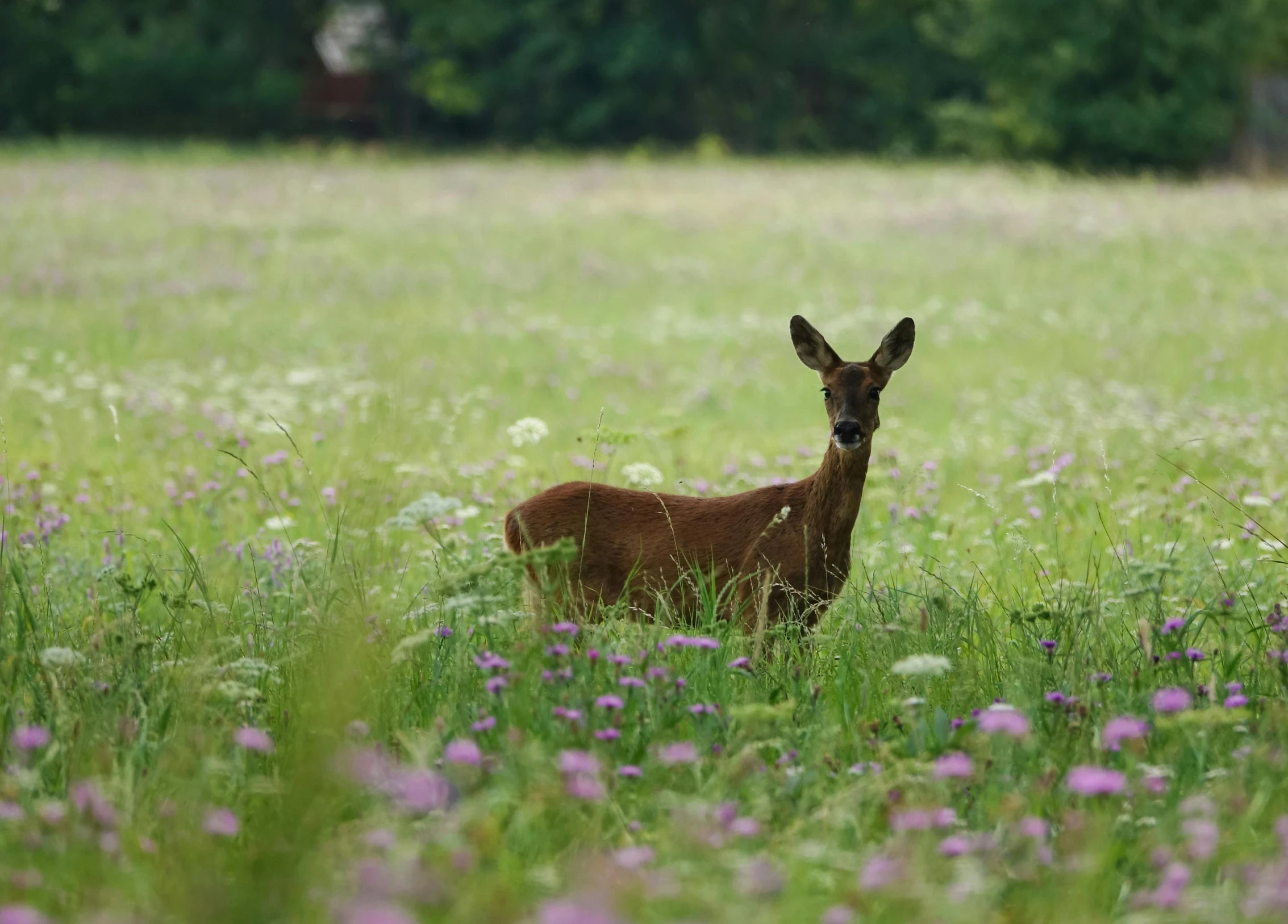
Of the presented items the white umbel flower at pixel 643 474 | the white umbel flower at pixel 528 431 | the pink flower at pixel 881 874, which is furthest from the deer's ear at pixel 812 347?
the pink flower at pixel 881 874

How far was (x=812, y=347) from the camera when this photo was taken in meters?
4.29

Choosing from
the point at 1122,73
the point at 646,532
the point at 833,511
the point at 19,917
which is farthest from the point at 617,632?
the point at 1122,73

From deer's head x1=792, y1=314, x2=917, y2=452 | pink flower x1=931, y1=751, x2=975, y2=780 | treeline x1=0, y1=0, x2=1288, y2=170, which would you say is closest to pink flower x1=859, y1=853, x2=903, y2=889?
pink flower x1=931, y1=751, x2=975, y2=780

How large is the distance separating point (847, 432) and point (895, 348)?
1.41 feet

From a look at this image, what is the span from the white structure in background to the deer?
49.6 m

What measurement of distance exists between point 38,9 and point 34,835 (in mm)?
48919

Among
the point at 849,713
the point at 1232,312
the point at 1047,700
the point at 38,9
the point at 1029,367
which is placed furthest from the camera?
the point at 38,9

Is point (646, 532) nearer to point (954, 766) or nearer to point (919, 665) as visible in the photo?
point (919, 665)

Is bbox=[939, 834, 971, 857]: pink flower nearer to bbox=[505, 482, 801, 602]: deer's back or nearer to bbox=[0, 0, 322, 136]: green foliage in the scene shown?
bbox=[505, 482, 801, 602]: deer's back

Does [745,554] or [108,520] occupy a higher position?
[745,554]

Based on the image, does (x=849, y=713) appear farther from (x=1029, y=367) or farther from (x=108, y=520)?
(x=1029, y=367)

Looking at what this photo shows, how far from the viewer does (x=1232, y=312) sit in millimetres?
13164

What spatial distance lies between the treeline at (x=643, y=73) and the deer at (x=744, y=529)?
36.4 metres

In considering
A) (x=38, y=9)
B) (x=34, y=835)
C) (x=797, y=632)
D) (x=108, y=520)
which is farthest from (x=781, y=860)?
(x=38, y=9)
